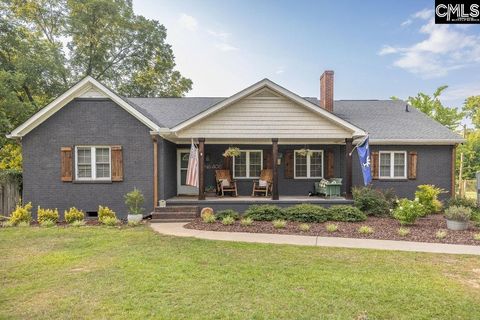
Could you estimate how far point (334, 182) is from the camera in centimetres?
1143

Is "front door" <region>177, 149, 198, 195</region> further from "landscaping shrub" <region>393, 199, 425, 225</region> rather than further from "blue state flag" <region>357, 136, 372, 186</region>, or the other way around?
"landscaping shrub" <region>393, 199, 425, 225</region>

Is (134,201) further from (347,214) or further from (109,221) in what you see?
(347,214)

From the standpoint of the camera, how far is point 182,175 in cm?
1305

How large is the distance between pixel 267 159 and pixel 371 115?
18.9ft

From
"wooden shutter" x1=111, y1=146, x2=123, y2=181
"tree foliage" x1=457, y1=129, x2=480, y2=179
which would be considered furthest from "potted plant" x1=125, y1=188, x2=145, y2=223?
"tree foliage" x1=457, y1=129, x2=480, y2=179

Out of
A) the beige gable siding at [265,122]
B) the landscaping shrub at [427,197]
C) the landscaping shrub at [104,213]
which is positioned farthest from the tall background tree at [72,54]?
the landscaping shrub at [427,197]

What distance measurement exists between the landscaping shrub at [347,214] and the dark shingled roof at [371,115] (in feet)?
13.5

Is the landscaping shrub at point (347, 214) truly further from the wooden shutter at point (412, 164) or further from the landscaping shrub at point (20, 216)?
the landscaping shrub at point (20, 216)

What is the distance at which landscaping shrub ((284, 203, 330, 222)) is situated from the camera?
31.6 ft

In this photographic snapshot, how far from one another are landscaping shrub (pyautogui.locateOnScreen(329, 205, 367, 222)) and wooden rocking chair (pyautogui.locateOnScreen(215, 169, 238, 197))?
13.5 feet

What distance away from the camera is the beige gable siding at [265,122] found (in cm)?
1066

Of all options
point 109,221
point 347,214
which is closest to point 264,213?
point 347,214

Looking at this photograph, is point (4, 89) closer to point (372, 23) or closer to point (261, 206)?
point (261, 206)

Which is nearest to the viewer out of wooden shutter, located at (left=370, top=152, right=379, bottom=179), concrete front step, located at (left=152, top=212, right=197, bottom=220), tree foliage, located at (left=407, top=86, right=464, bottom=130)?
concrete front step, located at (left=152, top=212, right=197, bottom=220)
